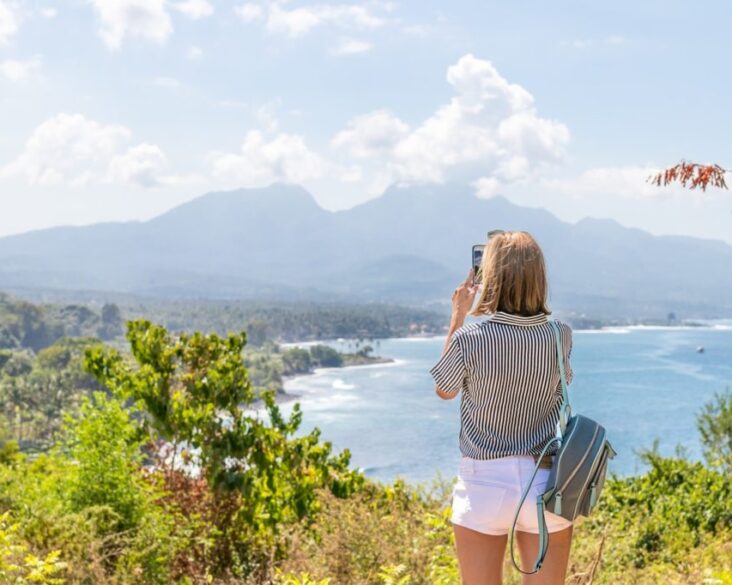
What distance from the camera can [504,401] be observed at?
1.86 m

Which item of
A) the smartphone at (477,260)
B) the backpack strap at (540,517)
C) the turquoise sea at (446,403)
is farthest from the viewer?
the turquoise sea at (446,403)

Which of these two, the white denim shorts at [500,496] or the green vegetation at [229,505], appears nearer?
the white denim shorts at [500,496]

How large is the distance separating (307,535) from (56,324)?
97.1m

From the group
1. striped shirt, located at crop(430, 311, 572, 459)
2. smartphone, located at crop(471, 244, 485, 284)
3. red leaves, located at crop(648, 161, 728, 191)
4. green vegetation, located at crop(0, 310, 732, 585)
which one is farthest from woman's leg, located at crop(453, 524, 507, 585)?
red leaves, located at crop(648, 161, 728, 191)

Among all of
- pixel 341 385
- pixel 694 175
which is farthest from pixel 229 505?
pixel 341 385

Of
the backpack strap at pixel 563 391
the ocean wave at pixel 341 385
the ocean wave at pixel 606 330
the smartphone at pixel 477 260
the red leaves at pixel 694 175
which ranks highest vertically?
the red leaves at pixel 694 175

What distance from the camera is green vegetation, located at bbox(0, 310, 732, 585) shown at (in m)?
3.36

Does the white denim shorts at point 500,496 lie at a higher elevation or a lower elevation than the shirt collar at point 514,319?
lower

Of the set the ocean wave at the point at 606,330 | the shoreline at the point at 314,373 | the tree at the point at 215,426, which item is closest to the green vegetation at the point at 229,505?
the tree at the point at 215,426

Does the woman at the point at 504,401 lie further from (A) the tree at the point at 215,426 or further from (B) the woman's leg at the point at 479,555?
(A) the tree at the point at 215,426

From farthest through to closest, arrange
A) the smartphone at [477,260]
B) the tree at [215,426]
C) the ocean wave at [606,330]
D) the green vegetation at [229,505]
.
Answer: the ocean wave at [606,330]
the tree at [215,426]
the green vegetation at [229,505]
the smartphone at [477,260]

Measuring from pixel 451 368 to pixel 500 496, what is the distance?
293 millimetres

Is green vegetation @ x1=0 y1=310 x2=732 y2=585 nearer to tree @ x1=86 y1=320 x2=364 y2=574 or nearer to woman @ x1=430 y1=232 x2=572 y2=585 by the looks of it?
tree @ x1=86 y1=320 x2=364 y2=574

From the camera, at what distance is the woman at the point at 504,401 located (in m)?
1.84
